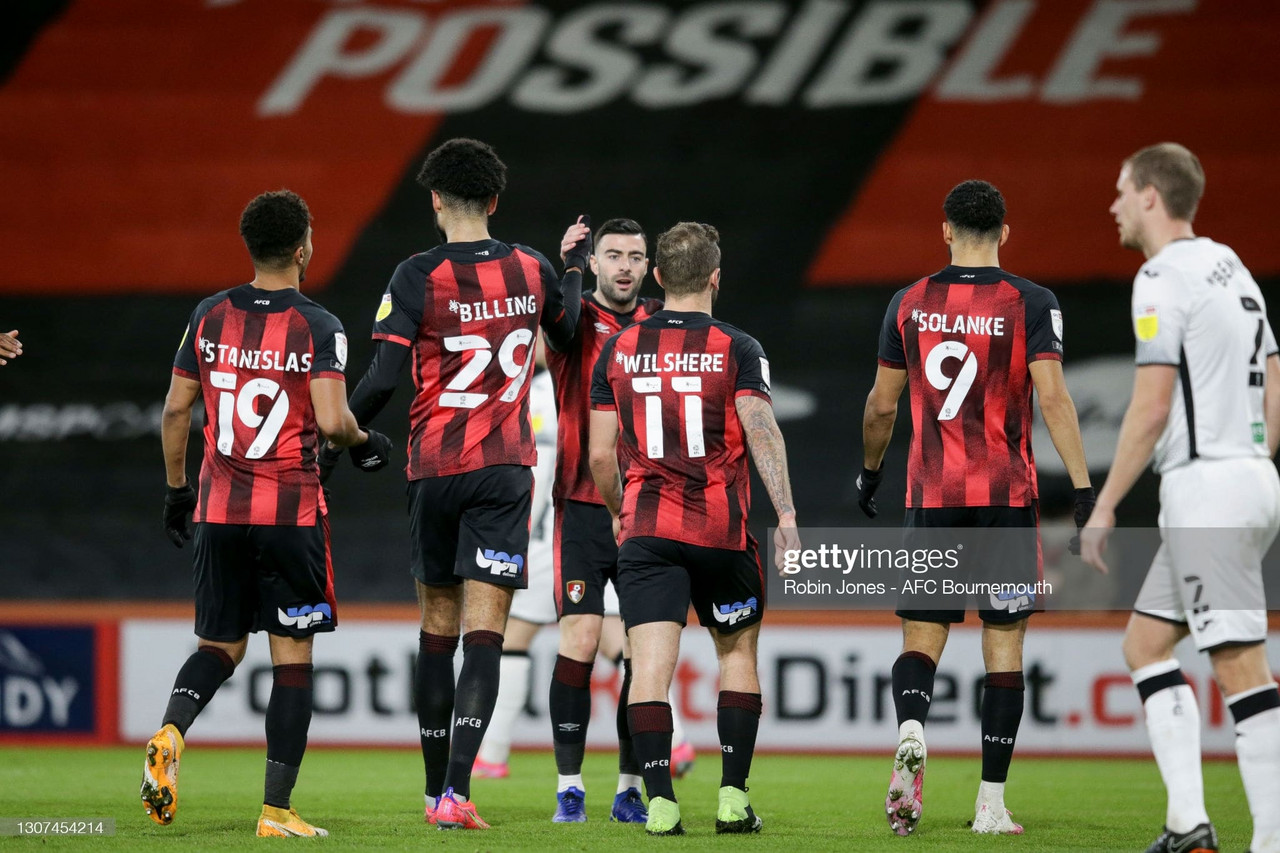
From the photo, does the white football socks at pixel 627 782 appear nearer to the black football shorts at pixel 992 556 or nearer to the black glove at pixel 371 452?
the black football shorts at pixel 992 556

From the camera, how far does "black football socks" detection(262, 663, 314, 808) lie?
4930mm

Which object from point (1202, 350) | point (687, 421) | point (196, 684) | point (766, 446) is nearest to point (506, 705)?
point (196, 684)

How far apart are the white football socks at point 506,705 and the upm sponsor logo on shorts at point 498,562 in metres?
2.18

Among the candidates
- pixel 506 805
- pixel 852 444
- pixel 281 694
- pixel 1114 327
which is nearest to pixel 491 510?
pixel 281 694

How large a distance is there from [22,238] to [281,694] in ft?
25.0

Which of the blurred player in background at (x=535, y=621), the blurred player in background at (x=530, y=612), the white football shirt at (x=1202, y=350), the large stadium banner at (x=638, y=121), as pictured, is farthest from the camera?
the large stadium banner at (x=638, y=121)

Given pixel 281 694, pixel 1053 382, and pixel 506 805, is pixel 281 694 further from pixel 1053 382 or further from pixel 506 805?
pixel 1053 382

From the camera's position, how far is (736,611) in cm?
506

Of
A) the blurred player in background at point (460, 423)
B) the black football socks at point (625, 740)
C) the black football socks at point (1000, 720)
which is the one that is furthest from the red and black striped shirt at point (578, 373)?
the black football socks at point (1000, 720)

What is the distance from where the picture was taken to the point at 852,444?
35.2 ft

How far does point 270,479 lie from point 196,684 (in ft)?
2.32

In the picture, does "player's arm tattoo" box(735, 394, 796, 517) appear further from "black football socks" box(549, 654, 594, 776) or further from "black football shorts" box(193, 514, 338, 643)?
"black football shorts" box(193, 514, 338, 643)

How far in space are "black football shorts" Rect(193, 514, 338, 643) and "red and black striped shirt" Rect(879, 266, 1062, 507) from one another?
208 cm

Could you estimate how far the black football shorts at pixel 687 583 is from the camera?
4.99m
